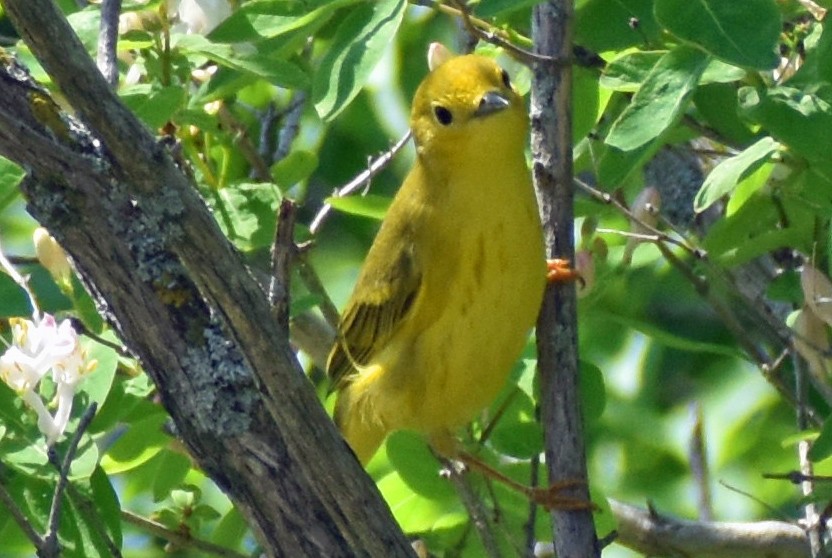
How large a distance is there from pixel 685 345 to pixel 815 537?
1.83 feet

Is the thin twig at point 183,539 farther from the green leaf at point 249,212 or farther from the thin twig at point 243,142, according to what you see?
the thin twig at point 243,142

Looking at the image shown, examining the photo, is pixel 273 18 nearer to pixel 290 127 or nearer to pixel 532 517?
pixel 532 517

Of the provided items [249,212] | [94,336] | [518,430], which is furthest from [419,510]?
[94,336]

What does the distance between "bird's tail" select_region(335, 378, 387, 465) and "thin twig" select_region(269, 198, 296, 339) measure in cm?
161

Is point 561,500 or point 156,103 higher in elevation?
point 156,103

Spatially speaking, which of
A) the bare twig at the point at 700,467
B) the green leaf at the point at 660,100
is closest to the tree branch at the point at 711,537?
the bare twig at the point at 700,467

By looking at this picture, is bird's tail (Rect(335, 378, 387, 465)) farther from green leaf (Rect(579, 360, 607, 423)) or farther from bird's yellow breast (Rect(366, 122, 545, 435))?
green leaf (Rect(579, 360, 607, 423))

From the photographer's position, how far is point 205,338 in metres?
2.65

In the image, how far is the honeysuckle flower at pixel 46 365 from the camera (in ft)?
10.2

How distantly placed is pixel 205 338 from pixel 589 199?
1690 millimetres

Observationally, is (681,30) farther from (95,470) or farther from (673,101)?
(95,470)

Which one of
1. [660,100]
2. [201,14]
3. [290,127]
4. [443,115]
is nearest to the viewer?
[660,100]

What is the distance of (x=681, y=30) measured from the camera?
274 cm

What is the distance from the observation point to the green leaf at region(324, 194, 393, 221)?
379 cm
